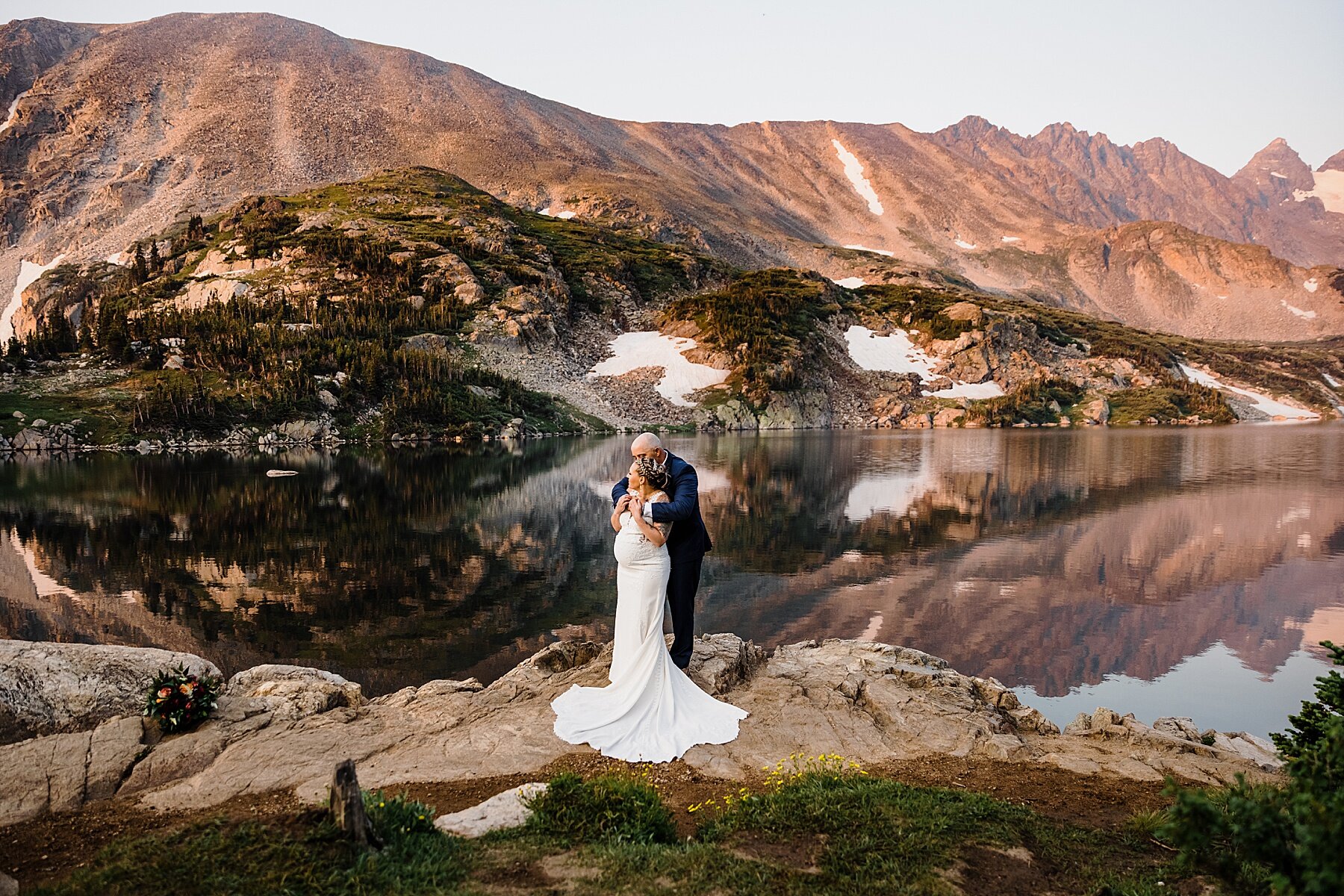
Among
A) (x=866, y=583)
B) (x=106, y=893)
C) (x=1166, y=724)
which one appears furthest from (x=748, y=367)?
(x=106, y=893)

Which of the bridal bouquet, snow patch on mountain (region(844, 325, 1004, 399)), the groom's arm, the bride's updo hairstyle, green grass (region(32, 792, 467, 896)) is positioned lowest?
the bridal bouquet

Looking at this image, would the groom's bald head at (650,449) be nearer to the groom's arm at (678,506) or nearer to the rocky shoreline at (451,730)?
the groom's arm at (678,506)

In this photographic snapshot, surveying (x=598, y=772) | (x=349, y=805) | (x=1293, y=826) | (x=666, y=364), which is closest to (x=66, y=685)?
(x=349, y=805)

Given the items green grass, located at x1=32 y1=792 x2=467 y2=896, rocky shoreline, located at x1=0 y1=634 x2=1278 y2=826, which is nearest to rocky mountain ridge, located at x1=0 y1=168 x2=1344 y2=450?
rocky shoreline, located at x1=0 y1=634 x2=1278 y2=826

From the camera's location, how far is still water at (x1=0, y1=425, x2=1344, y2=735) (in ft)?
62.6

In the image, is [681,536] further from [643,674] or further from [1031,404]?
[1031,404]

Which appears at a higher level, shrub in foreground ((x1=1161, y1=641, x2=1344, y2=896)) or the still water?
shrub in foreground ((x1=1161, y1=641, x2=1344, y2=896))

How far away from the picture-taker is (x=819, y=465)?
65.7m

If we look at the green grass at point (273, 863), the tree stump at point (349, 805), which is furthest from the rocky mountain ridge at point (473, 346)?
the tree stump at point (349, 805)

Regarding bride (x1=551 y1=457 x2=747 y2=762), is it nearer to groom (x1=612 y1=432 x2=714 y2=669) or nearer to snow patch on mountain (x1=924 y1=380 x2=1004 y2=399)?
groom (x1=612 y1=432 x2=714 y2=669)

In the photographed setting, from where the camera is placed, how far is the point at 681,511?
1120 cm

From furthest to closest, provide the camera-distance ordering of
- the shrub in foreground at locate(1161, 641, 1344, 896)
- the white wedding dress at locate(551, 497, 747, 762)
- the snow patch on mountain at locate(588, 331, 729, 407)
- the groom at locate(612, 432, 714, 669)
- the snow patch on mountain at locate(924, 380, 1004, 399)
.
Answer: the snow patch on mountain at locate(924, 380, 1004, 399) → the snow patch on mountain at locate(588, 331, 729, 407) → the groom at locate(612, 432, 714, 669) → the white wedding dress at locate(551, 497, 747, 762) → the shrub in foreground at locate(1161, 641, 1344, 896)

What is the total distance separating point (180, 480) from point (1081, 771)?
59272mm

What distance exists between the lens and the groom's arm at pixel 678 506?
437 inches
